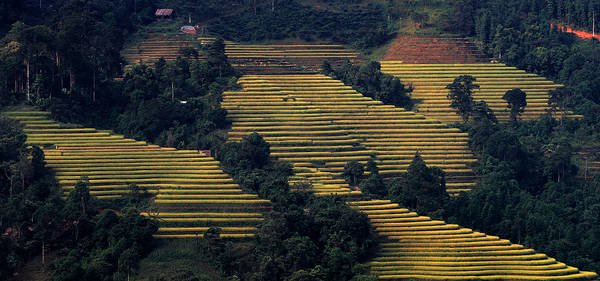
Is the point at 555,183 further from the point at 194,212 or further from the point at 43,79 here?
the point at 43,79

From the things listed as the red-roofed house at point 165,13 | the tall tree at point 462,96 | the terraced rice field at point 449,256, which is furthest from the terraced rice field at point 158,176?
the red-roofed house at point 165,13

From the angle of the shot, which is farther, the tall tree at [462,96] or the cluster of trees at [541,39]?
the cluster of trees at [541,39]

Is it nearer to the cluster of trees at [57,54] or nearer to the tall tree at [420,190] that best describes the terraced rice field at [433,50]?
the tall tree at [420,190]

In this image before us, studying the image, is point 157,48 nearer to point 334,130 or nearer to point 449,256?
point 334,130

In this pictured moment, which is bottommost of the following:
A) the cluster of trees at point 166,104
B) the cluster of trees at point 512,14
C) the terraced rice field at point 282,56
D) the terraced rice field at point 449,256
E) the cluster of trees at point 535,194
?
the terraced rice field at point 449,256

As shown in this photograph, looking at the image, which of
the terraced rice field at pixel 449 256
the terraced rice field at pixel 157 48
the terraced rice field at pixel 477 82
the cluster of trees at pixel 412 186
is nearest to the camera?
the terraced rice field at pixel 449 256

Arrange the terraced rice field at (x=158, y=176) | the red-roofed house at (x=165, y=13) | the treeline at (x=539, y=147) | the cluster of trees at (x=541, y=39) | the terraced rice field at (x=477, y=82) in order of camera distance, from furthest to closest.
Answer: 1. the red-roofed house at (x=165, y=13)
2. the cluster of trees at (x=541, y=39)
3. the terraced rice field at (x=477, y=82)
4. the treeline at (x=539, y=147)
5. the terraced rice field at (x=158, y=176)
